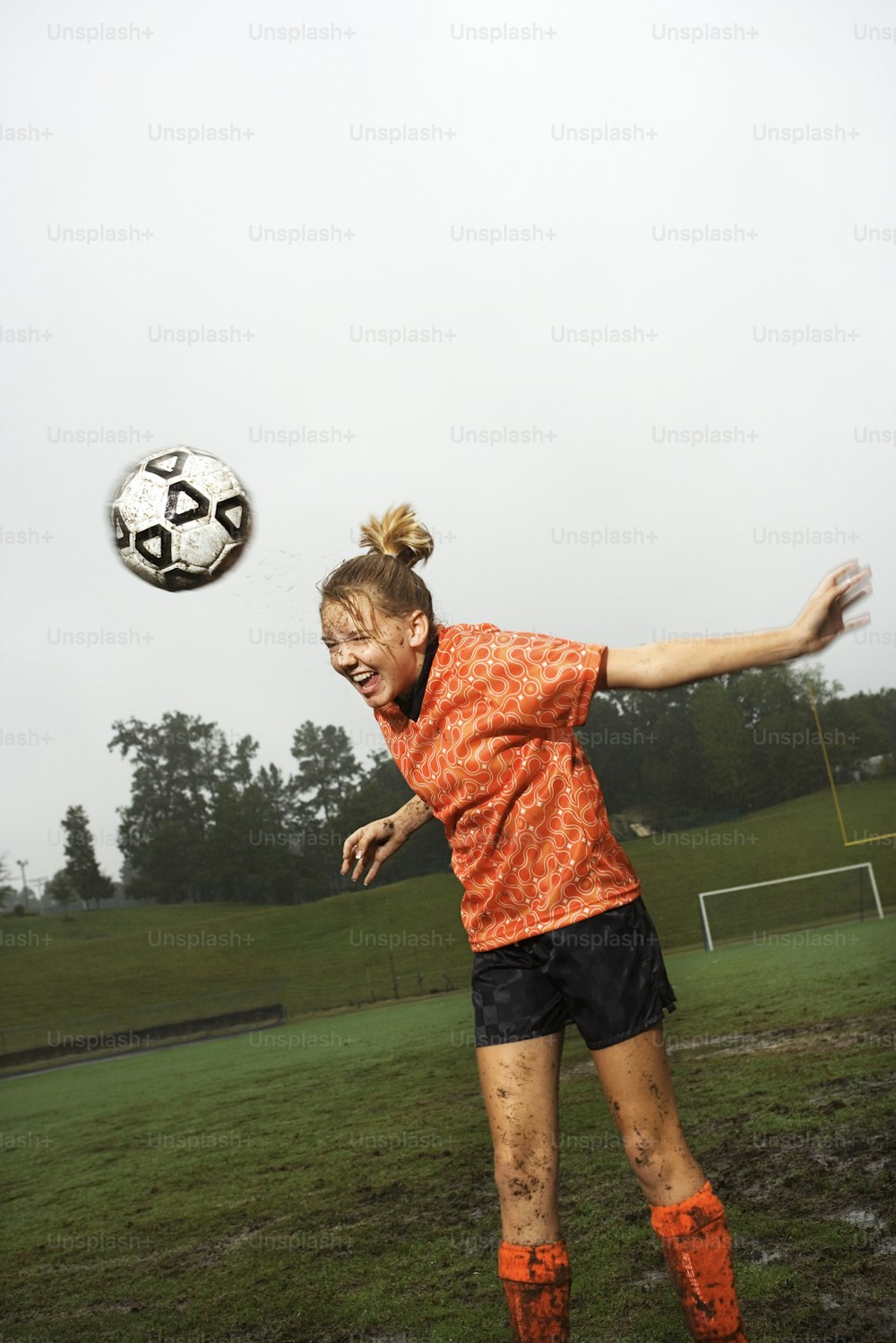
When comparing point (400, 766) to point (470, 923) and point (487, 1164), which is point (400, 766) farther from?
point (487, 1164)

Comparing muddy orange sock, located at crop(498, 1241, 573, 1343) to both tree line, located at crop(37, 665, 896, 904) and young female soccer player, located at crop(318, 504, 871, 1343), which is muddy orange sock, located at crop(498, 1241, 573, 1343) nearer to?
young female soccer player, located at crop(318, 504, 871, 1343)

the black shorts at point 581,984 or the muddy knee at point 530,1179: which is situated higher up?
the black shorts at point 581,984

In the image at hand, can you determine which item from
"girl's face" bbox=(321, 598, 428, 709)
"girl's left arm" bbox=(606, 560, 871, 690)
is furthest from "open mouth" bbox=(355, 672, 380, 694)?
"girl's left arm" bbox=(606, 560, 871, 690)

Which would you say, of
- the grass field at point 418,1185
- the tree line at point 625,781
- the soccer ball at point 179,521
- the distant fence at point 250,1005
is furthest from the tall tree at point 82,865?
the soccer ball at point 179,521

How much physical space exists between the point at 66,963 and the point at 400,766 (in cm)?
4230

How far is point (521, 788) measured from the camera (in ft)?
8.61

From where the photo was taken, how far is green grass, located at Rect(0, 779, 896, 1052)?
3791cm

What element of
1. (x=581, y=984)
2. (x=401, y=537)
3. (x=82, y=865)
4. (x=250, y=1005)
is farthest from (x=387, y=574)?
(x=82, y=865)

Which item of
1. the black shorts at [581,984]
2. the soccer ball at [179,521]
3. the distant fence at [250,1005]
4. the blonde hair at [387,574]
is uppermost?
the soccer ball at [179,521]

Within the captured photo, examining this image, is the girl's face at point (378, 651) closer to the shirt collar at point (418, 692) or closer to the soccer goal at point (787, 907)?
the shirt collar at point (418, 692)

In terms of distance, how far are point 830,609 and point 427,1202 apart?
10.8 feet

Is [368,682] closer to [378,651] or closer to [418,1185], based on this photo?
[378,651]

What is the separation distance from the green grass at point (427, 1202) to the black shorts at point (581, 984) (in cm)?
96

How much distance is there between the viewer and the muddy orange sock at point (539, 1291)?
97.6 inches
